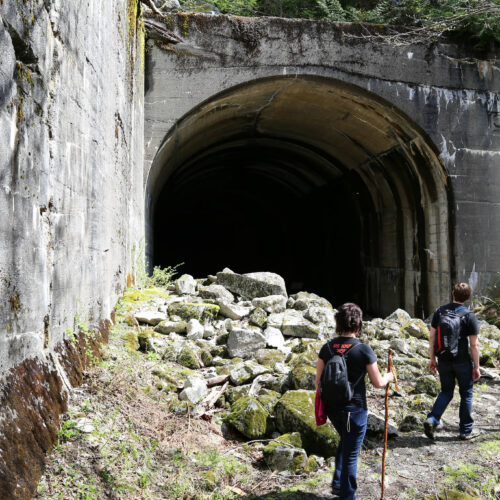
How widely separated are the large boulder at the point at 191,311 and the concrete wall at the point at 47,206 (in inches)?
49.2

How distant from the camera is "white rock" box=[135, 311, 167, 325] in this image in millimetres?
5344

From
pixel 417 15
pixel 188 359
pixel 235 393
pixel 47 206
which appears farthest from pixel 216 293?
pixel 417 15

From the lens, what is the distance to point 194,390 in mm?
3949

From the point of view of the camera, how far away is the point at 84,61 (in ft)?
11.2

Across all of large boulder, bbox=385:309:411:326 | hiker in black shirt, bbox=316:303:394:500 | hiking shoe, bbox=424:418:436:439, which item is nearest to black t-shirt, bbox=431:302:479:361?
hiking shoe, bbox=424:418:436:439

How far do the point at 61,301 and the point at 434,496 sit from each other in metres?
2.52

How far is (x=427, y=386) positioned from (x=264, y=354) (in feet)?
5.45

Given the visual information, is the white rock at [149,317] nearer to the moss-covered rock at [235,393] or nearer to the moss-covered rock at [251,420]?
the moss-covered rock at [235,393]

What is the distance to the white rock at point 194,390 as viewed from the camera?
→ 3887 mm

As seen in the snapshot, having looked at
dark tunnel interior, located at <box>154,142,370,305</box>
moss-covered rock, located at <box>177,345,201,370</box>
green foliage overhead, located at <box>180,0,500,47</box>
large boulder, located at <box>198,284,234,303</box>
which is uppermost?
green foliage overhead, located at <box>180,0,500,47</box>

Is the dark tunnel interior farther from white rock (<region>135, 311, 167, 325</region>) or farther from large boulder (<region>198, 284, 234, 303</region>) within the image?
white rock (<region>135, 311, 167, 325</region>)

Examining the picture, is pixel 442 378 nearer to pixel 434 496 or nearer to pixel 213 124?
pixel 434 496

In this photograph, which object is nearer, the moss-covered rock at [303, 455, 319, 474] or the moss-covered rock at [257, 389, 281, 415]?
the moss-covered rock at [303, 455, 319, 474]

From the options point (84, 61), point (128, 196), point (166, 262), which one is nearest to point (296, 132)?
point (128, 196)
